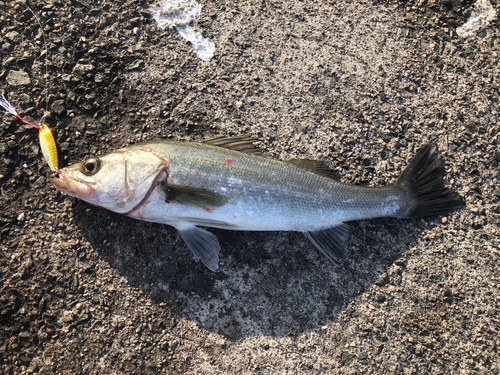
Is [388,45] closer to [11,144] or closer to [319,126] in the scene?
[319,126]

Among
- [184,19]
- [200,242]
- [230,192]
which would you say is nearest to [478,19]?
[184,19]

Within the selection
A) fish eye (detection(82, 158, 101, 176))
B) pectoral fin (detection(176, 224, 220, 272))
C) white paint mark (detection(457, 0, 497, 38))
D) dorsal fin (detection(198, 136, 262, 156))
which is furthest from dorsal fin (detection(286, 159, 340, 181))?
white paint mark (detection(457, 0, 497, 38))

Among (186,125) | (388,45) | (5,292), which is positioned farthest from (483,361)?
(5,292)

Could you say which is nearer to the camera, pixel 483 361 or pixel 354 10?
Answer: pixel 483 361

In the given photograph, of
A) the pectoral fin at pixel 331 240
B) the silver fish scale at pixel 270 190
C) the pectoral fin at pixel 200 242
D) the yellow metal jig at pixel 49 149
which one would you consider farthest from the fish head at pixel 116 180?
the pectoral fin at pixel 331 240

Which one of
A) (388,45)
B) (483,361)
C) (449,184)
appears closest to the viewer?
(483,361)

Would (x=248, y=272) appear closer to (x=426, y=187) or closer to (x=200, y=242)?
(x=200, y=242)
